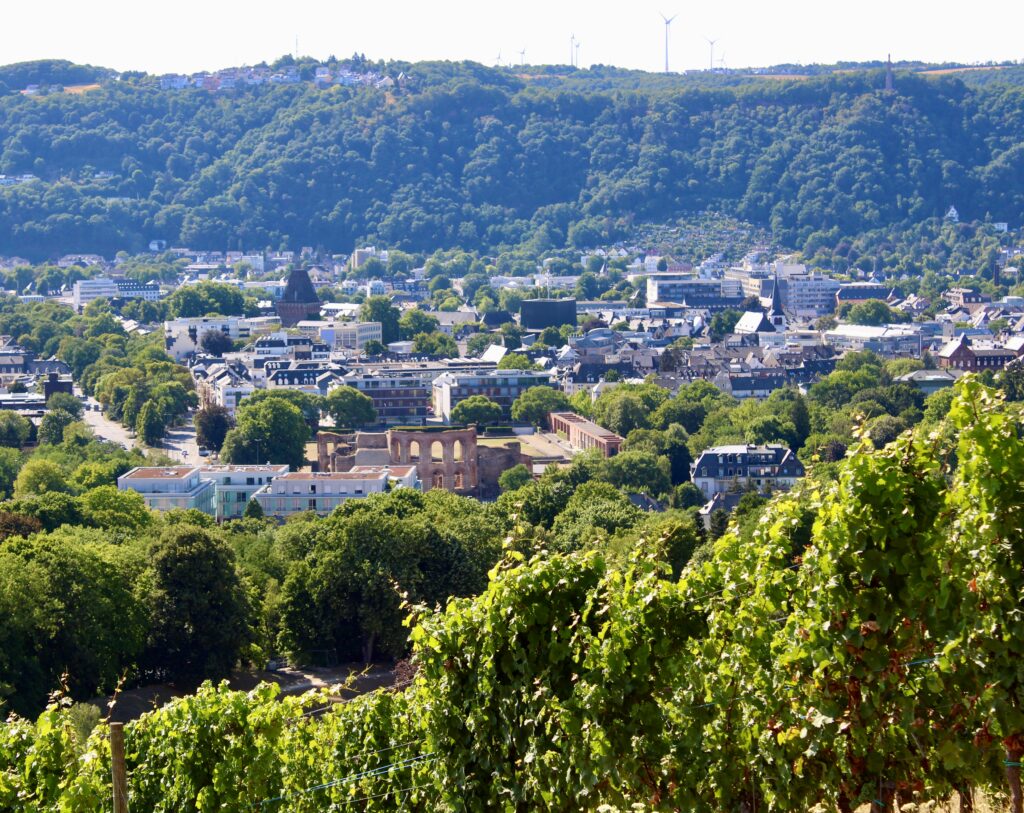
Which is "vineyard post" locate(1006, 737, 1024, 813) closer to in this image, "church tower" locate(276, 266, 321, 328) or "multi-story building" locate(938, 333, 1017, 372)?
"multi-story building" locate(938, 333, 1017, 372)

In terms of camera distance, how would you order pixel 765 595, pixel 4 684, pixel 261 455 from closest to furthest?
pixel 765 595, pixel 4 684, pixel 261 455

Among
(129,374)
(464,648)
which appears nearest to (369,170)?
(129,374)

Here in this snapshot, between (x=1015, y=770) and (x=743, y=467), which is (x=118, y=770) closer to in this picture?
(x=1015, y=770)

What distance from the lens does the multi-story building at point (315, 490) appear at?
170ft

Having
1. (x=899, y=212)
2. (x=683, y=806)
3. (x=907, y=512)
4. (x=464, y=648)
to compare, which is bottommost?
(x=899, y=212)

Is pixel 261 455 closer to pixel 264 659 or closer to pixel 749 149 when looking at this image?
pixel 264 659

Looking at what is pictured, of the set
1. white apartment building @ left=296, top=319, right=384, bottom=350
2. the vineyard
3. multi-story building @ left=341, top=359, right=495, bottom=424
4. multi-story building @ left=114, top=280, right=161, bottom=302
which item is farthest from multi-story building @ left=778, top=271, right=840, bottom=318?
the vineyard

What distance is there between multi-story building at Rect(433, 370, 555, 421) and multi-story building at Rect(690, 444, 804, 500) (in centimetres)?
1942

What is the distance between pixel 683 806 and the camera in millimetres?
11742

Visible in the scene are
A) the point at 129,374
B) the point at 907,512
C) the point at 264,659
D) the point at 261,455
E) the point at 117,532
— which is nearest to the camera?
the point at 907,512

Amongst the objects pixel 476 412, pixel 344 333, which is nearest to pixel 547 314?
pixel 344 333

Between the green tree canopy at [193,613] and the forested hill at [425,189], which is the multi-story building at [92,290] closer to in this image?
the forested hill at [425,189]

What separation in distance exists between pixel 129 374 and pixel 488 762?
74.2 m

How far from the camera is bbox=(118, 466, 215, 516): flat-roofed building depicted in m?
52.2
